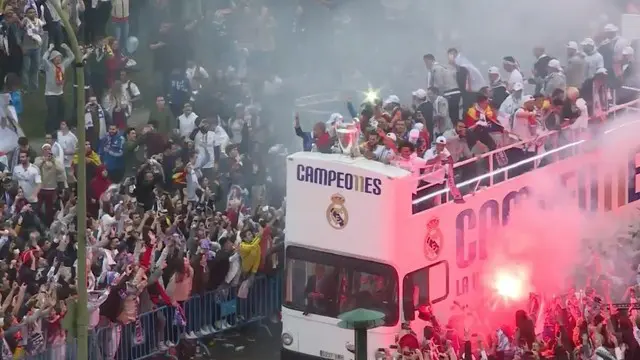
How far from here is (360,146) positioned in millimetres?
18656

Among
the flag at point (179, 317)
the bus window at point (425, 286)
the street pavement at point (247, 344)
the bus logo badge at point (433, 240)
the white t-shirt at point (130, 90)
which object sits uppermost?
the white t-shirt at point (130, 90)

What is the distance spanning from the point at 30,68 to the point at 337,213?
848cm

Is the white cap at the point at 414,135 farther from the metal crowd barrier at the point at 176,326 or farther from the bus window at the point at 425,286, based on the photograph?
the metal crowd barrier at the point at 176,326

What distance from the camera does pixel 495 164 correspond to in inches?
766

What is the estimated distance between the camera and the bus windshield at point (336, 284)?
18.2 metres

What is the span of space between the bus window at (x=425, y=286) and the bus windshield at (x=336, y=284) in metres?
0.13

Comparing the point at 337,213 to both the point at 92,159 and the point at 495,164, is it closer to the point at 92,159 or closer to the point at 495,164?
the point at 495,164

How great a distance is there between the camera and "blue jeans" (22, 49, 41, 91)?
25.0m

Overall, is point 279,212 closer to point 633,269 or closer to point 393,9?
point 633,269

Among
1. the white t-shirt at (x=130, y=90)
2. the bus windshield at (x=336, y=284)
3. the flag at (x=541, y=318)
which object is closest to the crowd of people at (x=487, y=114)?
the bus windshield at (x=336, y=284)

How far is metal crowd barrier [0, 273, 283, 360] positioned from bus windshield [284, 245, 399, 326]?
2.60 metres

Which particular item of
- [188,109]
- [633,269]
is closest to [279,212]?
[188,109]

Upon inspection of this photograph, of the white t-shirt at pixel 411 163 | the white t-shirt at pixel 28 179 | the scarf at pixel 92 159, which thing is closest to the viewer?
the white t-shirt at pixel 411 163

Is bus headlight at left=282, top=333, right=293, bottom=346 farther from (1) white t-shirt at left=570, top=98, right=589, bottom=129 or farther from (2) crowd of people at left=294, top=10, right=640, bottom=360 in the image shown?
(1) white t-shirt at left=570, top=98, right=589, bottom=129
